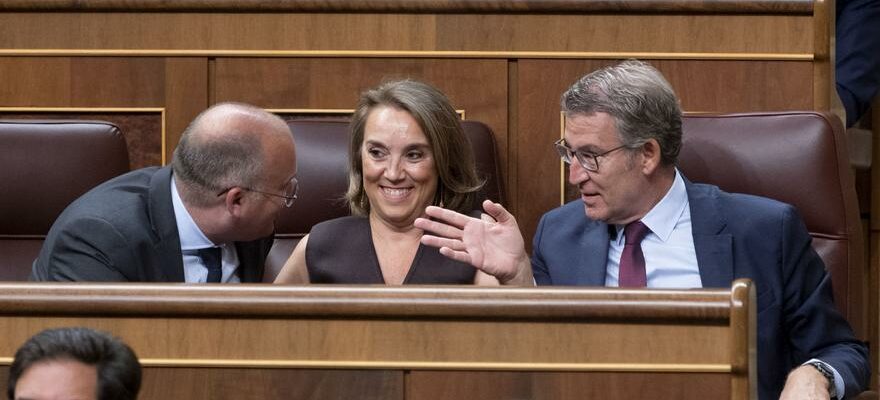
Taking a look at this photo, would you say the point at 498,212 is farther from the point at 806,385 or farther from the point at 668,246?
the point at 806,385

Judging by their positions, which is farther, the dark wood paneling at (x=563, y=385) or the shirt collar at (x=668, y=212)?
the shirt collar at (x=668, y=212)

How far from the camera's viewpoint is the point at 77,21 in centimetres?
142

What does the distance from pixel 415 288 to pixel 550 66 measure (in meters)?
0.59

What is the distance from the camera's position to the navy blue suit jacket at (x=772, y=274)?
106cm

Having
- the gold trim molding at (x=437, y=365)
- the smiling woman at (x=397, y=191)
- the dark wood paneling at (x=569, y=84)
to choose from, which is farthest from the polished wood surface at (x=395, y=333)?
the dark wood paneling at (x=569, y=84)

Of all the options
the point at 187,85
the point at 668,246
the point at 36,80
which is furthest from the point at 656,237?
the point at 36,80

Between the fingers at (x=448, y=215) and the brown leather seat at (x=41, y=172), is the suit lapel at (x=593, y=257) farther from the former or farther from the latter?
the brown leather seat at (x=41, y=172)

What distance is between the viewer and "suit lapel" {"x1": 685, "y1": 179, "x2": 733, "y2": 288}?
1.09 m

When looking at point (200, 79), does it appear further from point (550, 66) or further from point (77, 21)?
point (550, 66)

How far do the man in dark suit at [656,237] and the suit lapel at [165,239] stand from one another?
0.62 feet

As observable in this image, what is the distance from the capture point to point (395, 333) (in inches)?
32.0

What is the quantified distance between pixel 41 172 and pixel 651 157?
525mm

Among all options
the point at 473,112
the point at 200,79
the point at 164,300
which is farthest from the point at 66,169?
the point at 164,300

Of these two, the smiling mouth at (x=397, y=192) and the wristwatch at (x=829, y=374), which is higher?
the smiling mouth at (x=397, y=192)
